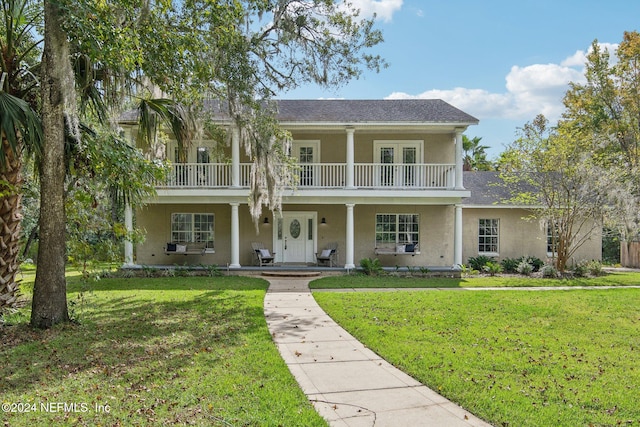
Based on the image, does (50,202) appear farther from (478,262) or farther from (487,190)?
(487,190)

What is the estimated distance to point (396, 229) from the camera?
52.5 ft

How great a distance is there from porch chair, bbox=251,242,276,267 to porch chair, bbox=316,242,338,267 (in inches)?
66.7

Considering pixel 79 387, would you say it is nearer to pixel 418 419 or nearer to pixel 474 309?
pixel 418 419

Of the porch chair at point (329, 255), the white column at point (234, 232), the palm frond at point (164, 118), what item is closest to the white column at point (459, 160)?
the porch chair at point (329, 255)

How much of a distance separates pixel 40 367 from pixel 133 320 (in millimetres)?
2678

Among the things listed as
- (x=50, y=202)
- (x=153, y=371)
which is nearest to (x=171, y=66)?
(x=50, y=202)

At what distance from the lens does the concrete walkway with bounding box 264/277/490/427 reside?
3697 mm

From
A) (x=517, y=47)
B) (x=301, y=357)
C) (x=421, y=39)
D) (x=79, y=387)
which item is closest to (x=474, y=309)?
(x=301, y=357)

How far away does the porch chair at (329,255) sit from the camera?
14.9m

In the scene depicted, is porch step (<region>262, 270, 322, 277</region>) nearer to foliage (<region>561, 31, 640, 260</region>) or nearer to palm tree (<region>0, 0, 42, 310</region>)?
palm tree (<region>0, 0, 42, 310</region>)

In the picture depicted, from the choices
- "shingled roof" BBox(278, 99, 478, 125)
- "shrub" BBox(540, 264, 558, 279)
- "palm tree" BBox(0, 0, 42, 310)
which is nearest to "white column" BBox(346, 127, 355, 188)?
"shingled roof" BBox(278, 99, 478, 125)

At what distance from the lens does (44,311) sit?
624 cm

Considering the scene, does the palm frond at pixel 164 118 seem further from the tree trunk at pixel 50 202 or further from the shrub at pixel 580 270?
the shrub at pixel 580 270

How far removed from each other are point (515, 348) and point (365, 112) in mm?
10903
